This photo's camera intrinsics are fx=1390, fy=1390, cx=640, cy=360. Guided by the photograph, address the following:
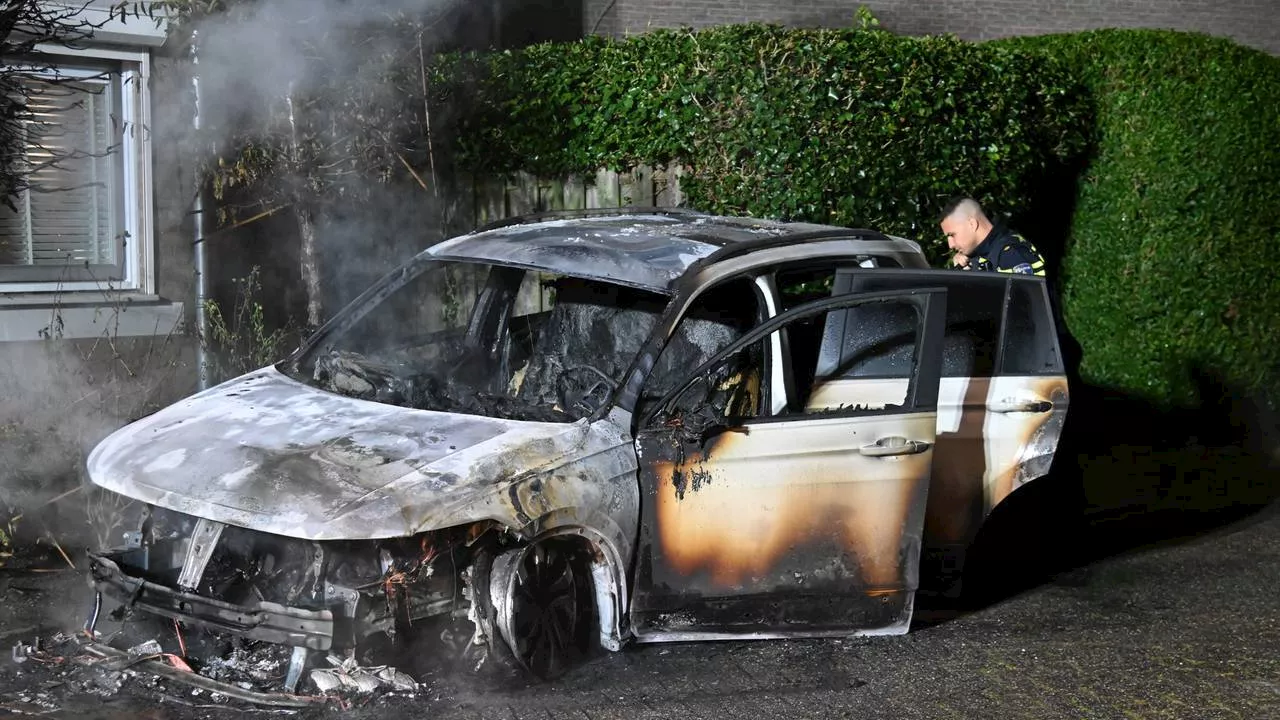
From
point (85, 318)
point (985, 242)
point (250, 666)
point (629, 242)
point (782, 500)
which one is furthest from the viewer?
point (85, 318)

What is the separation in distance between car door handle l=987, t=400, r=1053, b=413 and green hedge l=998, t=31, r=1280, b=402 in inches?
194

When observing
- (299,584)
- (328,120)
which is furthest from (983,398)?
(328,120)

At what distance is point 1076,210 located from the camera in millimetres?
10797

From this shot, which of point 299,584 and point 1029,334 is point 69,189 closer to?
point 299,584

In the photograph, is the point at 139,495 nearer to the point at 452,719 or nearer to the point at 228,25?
the point at 452,719

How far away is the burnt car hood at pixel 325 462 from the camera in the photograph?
4445mm

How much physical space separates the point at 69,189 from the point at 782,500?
4961 millimetres

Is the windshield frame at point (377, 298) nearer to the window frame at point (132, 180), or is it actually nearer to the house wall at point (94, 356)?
the house wall at point (94, 356)

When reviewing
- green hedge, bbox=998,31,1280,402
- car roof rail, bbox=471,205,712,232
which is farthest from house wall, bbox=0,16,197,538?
green hedge, bbox=998,31,1280,402

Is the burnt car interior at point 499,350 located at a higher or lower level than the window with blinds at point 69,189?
lower

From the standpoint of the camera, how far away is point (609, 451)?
16.3 feet

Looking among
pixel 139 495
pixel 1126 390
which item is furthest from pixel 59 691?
pixel 1126 390

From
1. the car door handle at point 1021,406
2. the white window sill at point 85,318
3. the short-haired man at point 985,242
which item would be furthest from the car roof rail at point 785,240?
the white window sill at point 85,318

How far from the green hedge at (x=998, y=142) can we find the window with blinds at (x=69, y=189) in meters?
2.03
